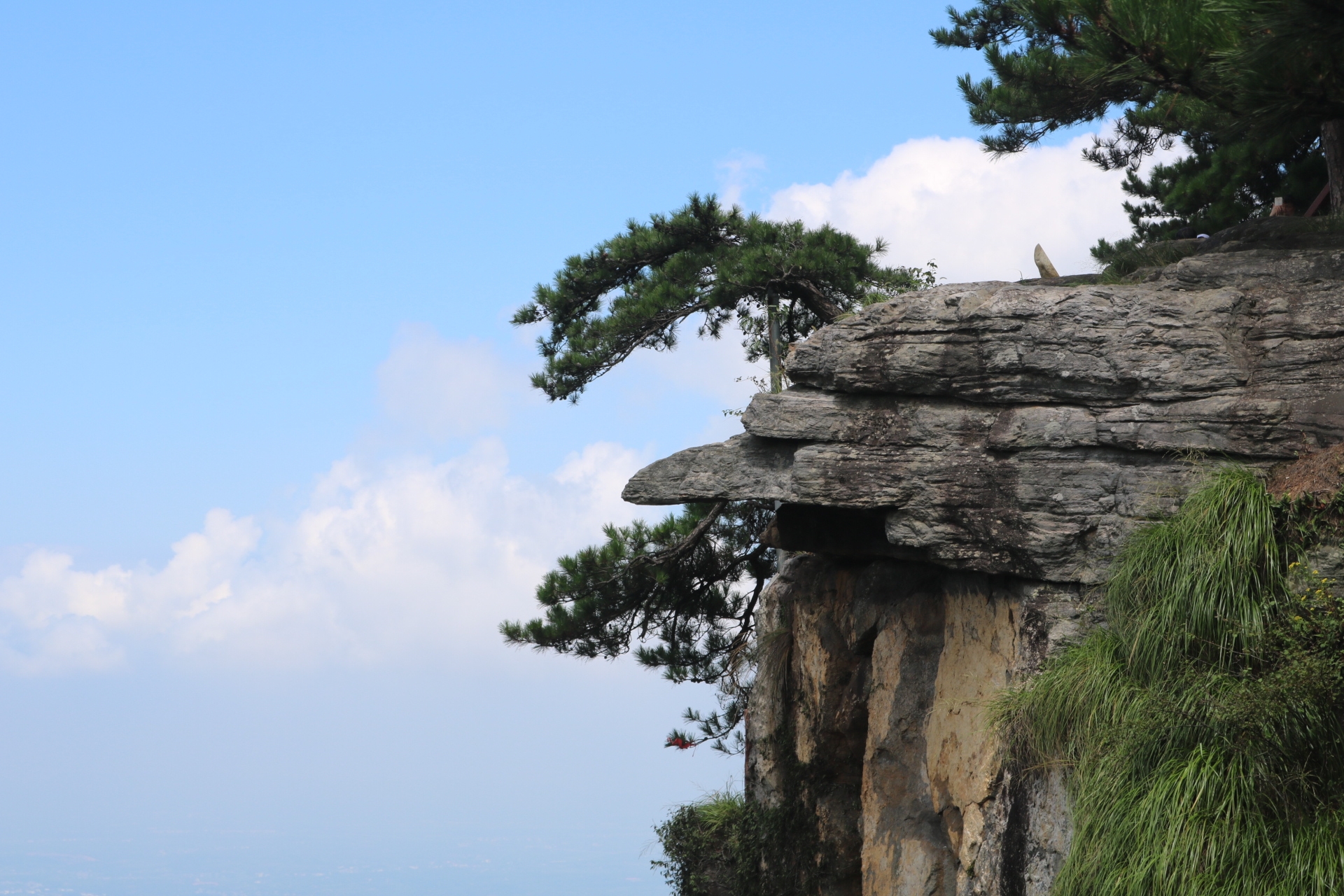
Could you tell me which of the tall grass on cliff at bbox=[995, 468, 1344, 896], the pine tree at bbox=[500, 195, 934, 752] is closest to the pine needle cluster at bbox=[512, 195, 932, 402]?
the pine tree at bbox=[500, 195, 934, 752]

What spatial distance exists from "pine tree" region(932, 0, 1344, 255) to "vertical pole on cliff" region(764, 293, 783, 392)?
9.63ft

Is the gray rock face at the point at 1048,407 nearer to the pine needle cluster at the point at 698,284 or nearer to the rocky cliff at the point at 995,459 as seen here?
the rocky cliff at the point at 995,459

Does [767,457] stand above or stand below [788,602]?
above

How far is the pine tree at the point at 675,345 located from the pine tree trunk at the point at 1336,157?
160 inches

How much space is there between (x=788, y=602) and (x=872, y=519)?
1875mm

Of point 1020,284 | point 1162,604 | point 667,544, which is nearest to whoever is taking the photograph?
point 1162,604

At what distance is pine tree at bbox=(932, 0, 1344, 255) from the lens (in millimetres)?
6992

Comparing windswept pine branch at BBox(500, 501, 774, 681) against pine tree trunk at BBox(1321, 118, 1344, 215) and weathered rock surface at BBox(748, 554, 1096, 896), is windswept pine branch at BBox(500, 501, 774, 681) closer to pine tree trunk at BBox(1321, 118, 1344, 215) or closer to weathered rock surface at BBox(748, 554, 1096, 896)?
weathered rock surface at BBox(748, 554, 1096, 896)

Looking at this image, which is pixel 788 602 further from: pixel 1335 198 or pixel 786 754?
pixel 1335 198

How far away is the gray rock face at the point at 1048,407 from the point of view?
7.29 metres

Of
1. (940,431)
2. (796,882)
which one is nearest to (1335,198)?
(940,431)

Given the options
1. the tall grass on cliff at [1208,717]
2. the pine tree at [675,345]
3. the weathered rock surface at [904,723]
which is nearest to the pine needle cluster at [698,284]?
the pine tree at [675,345]

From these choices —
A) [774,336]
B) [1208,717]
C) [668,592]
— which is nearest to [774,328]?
[774,336]

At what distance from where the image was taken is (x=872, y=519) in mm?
8688
